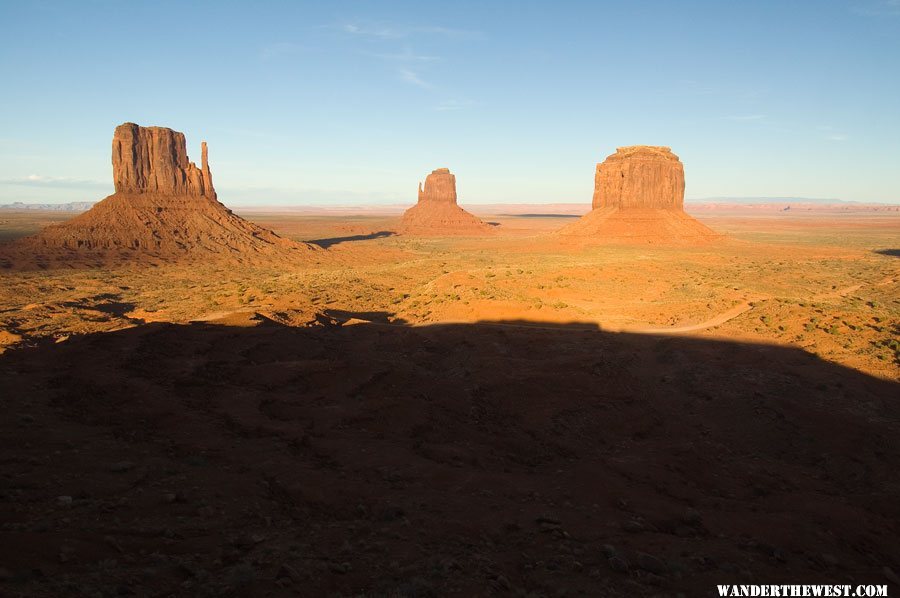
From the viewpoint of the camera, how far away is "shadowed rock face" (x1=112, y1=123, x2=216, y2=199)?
7250cm

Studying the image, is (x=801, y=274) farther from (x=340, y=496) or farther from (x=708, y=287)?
(x=340, y=496)

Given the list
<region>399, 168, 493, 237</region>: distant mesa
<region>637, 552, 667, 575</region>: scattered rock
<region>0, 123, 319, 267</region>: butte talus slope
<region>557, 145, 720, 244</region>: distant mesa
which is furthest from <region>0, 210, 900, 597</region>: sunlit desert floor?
<region>399, 168, 493, 237</region>: distant mesa

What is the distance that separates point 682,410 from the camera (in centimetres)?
1612

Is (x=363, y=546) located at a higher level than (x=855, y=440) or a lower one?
higher

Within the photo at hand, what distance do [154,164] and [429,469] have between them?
7825 centimetres

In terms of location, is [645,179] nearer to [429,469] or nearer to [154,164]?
[154,164]

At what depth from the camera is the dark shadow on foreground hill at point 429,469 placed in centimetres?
690

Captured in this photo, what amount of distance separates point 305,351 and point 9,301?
29518 millimetres

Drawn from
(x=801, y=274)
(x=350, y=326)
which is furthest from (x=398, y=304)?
(x=801, y=274)

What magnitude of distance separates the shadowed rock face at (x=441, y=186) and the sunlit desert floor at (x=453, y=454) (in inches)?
4714

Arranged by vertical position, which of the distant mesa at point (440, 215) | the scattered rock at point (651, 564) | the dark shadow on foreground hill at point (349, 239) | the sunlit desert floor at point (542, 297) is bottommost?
the scattered rock at point (651, 564)

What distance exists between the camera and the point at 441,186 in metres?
144

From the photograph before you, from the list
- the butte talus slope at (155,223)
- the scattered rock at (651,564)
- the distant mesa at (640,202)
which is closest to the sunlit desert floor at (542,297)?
the butte talus slope at (155,223)

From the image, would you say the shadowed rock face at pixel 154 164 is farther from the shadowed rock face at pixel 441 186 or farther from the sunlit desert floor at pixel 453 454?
the shadowed rock face at pixel 441 186
